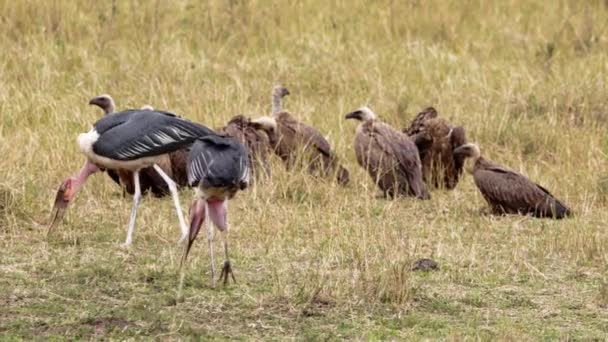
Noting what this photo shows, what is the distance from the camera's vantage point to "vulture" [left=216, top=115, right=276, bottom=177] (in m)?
9.20

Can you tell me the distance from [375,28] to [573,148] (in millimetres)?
3417

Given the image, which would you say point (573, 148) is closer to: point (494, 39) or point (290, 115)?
point (290, 115)

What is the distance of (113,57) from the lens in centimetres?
1170

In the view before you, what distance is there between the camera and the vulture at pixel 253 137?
920 centimetres

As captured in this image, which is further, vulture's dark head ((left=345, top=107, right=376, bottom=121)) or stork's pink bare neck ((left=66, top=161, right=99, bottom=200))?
vulture's dark head ((left=345, top=107, right=376, bottom=121))

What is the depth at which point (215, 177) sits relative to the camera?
20.4 ft

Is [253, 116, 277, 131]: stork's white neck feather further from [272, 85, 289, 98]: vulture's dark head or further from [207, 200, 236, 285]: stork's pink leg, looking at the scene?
[207, 200, 236, 285]: stork's pink leg

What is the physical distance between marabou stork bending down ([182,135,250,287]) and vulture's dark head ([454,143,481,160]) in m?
3.00

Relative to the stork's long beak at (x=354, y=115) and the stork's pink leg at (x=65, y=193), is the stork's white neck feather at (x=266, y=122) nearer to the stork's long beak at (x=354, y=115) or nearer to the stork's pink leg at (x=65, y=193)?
the stork's long beak at (x=354, y=115)

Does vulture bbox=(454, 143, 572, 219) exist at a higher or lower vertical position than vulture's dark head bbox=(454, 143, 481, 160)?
lower


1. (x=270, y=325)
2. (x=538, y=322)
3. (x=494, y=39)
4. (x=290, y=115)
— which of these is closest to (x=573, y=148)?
(x=290, y=115)

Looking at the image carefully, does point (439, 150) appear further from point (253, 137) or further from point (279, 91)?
point (279, 91)

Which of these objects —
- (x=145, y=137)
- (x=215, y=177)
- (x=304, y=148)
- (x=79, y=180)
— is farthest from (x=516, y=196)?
(x=215, y=177)

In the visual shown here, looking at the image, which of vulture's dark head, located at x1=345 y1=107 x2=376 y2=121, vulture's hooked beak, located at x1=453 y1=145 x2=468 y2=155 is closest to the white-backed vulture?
vulture's dark head, located at x1=345 y1=107 x2=376 y2=121
